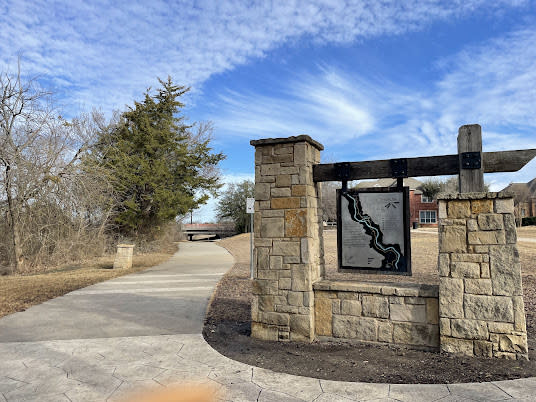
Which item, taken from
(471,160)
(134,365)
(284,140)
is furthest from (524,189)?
(134,365)

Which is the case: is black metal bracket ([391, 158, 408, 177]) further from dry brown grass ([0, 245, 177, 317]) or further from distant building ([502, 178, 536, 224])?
distant building ([502, 178, 536, 224])

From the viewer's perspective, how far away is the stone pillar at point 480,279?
3980 millimetres

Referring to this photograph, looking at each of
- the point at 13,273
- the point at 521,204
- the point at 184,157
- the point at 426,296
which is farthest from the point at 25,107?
the point at 521,204

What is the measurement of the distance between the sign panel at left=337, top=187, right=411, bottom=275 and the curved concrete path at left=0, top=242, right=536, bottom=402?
1.74 m

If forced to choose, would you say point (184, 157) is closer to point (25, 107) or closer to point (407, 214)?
point (25, 107)

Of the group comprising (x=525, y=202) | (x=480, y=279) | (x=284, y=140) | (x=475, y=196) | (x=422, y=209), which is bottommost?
(x=480, y=279)

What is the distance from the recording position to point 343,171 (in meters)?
4.98

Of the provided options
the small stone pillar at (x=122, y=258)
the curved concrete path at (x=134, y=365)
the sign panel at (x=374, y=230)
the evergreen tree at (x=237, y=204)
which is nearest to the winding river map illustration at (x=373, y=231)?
the sign panel at (x=374, y=230)

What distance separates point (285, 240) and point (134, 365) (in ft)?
7.56

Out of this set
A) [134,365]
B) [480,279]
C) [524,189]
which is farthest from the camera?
[524,189]

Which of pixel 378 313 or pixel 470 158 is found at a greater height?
pixel 470 158

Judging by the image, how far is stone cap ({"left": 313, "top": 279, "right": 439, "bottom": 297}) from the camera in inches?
173

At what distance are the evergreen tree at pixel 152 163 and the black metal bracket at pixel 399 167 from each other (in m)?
16.6

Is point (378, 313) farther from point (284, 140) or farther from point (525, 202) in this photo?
point (525, 202)
